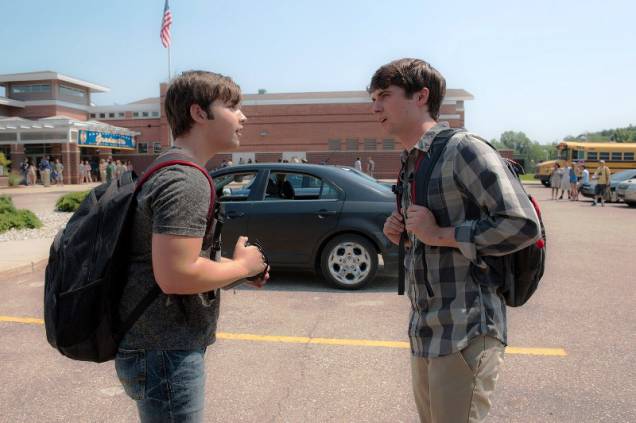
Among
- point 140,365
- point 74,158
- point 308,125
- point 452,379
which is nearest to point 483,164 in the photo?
point 452,379

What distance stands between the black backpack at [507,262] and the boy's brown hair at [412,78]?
179 mm

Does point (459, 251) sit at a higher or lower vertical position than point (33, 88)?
lower

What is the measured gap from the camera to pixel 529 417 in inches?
137

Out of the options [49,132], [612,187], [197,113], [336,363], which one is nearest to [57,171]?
[49,132]

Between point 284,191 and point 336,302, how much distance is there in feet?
5.92

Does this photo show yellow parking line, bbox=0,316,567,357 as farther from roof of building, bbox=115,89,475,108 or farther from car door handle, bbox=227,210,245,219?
roof of building, bbox=115,89,475,108

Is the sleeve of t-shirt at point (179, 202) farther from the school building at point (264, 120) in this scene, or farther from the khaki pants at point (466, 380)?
the school building at point (264, 120)

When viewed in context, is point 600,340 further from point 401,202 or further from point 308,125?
point 308,125

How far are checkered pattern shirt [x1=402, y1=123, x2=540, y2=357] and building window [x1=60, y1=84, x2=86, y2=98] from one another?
191 feet

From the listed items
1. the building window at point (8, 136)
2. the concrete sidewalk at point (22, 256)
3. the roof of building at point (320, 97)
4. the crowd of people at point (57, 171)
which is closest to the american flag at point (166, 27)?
the crowd of people at point (57, 171)

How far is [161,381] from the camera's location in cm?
181

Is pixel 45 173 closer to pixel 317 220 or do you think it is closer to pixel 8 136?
pixel 8 136

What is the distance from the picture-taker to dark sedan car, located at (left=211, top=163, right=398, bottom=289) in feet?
23.0

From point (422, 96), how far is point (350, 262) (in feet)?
16.8
